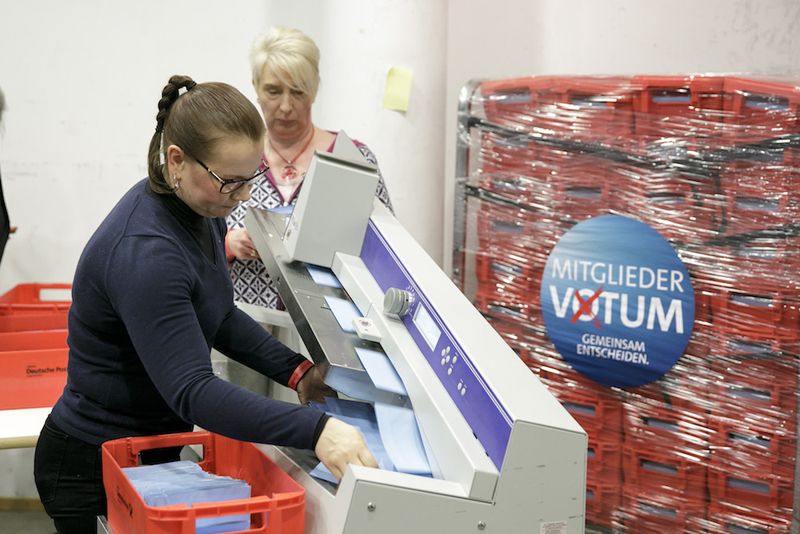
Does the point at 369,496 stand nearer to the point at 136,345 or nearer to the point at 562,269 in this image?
the point at 136,345

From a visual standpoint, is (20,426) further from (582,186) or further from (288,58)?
(582,186)

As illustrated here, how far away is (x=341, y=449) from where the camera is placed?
4.58 feet

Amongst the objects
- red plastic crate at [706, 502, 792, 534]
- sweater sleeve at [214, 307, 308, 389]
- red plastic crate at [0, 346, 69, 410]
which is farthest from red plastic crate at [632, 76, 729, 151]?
red plastic crate at [0, 346, 69, 410]

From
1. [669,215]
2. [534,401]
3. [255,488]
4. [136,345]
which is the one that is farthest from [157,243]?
[669,215]

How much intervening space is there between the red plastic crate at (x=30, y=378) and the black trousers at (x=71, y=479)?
836mm

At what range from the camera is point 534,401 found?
142cm

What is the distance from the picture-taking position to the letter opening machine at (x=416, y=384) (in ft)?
4.41

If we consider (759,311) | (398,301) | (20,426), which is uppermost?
(398,301)

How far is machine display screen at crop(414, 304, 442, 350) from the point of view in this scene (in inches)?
65.0

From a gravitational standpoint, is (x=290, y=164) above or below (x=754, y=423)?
above

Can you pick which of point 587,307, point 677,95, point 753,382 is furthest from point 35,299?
point 753,382

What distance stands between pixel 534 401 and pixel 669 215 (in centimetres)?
139

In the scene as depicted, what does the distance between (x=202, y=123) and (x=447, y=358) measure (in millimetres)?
584

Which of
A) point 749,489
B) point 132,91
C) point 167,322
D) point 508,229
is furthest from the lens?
point 132,91
